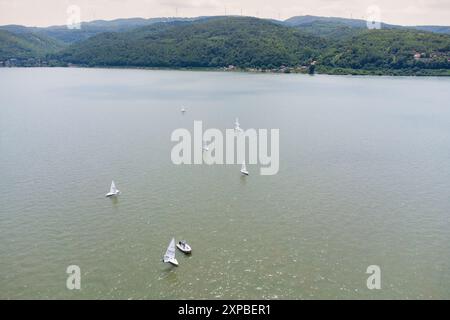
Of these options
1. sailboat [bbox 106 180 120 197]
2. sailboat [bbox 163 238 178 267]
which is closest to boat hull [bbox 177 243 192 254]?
sailboat [bbox 163 238 178 267]

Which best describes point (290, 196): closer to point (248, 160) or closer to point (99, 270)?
point (248, 160)

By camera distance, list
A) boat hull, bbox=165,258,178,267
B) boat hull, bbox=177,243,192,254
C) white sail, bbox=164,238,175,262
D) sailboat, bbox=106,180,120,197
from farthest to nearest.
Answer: sailboat, bbox=106,180,120,197 < boat hull, bbox=177,243,192,254 < white sail, bbox=164,238,175,262 < boat hull, bbox=165,258,178,267

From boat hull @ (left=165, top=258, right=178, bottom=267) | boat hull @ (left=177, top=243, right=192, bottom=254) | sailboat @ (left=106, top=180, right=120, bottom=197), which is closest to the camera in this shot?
boat hull @ (left=165, top=258, right=178, bottom=267)

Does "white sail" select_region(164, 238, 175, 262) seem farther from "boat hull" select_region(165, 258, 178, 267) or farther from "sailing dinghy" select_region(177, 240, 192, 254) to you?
"sailing dinghy" select_region(177, 240, 192, 254)

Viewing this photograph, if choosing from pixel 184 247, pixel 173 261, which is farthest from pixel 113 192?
pixel 173 261

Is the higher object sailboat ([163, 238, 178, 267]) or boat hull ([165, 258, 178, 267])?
sailboat ([163, 238, 178, 267])

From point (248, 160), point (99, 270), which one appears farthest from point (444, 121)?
point (99, 270)

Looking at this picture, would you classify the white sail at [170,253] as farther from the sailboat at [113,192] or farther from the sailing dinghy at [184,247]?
the sailboat at [113,192]

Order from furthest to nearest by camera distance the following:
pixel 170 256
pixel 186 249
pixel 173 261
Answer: pixel 186 249
pixel 170 256
pixel 173 261

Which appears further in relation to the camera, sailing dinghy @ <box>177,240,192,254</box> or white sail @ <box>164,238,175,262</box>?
sailing dinghy @ <box>177,240,192,254</box>

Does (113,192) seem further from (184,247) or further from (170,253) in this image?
(170,253)

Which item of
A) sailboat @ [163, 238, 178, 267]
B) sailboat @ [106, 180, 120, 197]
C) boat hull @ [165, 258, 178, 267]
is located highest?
sailboat @ [106, 180, 120, 197]
